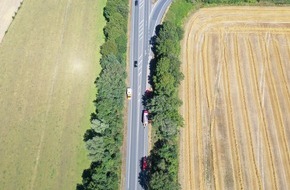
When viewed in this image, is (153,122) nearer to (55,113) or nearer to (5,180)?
(55,113)

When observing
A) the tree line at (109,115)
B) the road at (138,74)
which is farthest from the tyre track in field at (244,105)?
the tree line at (109,115)

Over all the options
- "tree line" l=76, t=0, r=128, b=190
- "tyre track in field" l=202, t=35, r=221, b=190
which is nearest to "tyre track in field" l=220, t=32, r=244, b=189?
"tyre track in field" l=202, t=35, r=221, b=190

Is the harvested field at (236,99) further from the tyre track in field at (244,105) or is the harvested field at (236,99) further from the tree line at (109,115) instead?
the tree line at (109,115)

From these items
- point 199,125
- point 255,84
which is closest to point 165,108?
point 199,125

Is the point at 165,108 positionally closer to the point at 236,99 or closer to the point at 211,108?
the point at 211,108

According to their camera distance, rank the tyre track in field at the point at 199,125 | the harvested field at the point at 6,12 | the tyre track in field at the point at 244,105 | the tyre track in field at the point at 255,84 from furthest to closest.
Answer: the harvested field at the point at 6,12, the tyre track in field at the point at 255,84, the tyre track in field at the point at 244,105, the tyre track in field at the point at 199,125

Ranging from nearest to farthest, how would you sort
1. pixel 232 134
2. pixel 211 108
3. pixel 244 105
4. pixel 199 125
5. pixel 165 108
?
pixel 165 108, pixel 232 134, pixel 199 125, pixel 211 108, pixel 244 105

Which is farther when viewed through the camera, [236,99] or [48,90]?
[48,90]
